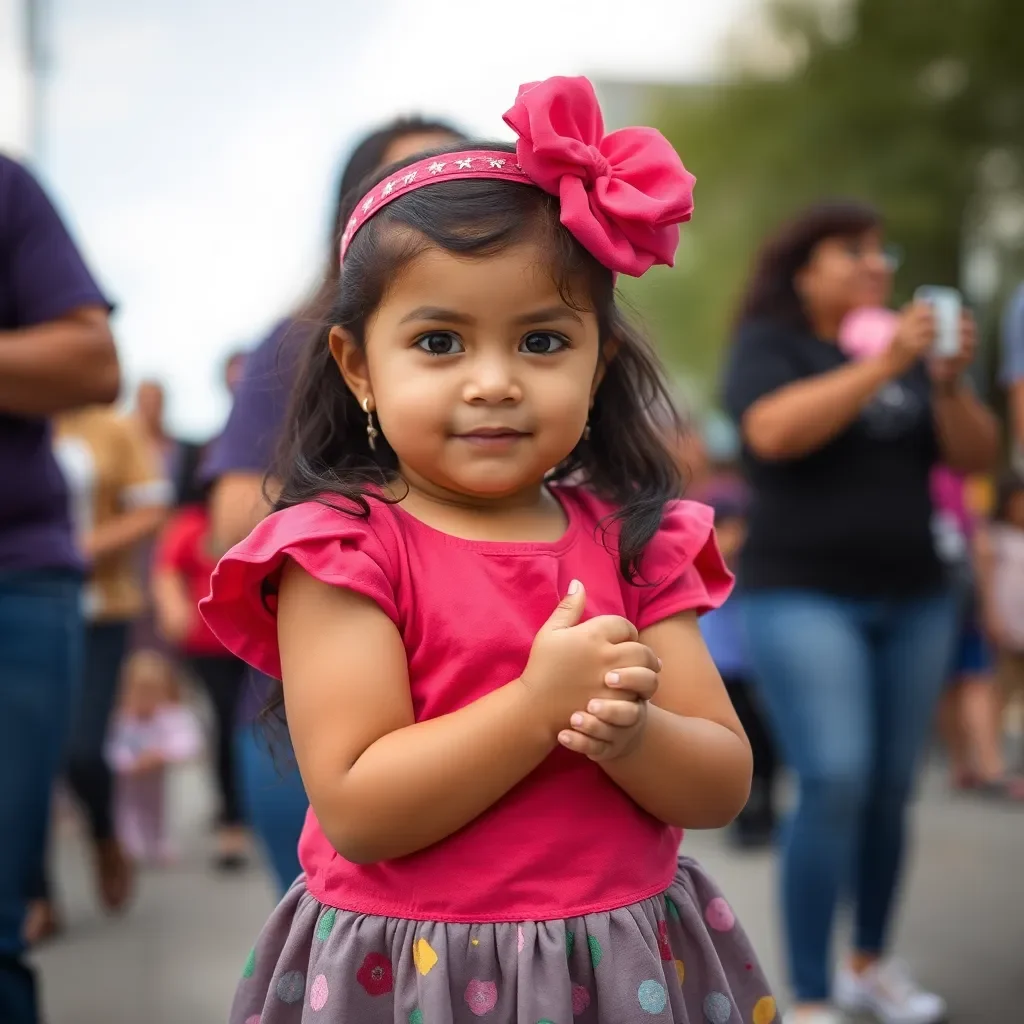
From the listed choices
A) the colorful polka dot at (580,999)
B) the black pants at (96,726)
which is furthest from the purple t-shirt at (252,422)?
Answer: the black pants at (96,726)

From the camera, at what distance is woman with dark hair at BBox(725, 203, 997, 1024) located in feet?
10.9

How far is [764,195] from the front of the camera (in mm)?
19484

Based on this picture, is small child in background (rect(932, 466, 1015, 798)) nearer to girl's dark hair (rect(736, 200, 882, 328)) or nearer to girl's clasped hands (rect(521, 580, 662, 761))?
girl's dark hair (rect(736, 200, 882, 328))

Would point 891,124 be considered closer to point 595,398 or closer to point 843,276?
point 843,276

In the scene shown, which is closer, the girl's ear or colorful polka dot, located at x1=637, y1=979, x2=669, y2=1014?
colorful polka dot, located at x1=637, y1=979, x2=669, y2=1014

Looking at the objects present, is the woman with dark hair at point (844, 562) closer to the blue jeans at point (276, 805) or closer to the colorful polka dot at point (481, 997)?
the blue jeans at point (276, 805)

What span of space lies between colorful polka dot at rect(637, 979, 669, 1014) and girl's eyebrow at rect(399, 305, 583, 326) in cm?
75

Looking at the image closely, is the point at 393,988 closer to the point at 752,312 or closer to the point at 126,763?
the point at 752,312

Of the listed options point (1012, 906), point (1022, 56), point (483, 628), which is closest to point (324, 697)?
point (483, 628)

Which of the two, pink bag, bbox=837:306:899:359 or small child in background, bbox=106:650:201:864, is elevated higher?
pink bag, bbox=837:306:899:359

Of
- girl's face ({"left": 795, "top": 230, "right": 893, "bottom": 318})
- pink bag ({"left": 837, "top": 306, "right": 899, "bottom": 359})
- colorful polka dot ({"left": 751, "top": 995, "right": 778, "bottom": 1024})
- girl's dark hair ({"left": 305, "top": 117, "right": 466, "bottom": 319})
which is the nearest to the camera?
colorful polka dot ({"left": 751, "top": 995, "right": 778, "bottom": 1024})

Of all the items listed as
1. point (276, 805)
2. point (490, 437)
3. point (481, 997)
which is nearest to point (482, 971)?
point (481, 997)

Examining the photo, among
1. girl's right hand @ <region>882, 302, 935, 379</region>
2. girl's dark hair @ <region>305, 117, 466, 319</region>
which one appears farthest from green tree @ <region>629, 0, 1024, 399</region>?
girl's dark hair @ <region>305, 117, 466, 319</region>

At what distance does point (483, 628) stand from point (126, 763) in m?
4.63
